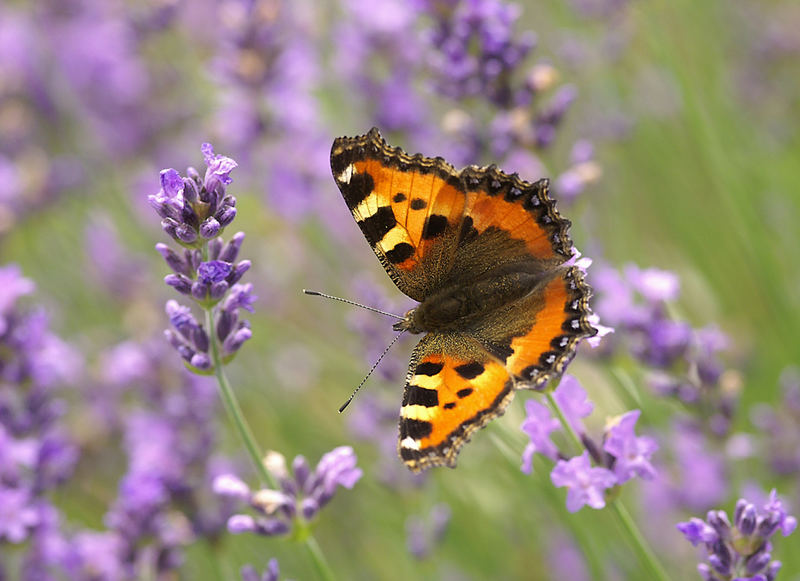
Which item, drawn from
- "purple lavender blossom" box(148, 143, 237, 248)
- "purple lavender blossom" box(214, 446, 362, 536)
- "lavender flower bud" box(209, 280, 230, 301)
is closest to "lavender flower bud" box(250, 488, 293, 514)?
"purple lavender blossom" box(214, 446, 362, 536)

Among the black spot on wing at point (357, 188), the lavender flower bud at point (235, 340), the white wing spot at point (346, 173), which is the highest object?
the white wing spot at point (346, 173)

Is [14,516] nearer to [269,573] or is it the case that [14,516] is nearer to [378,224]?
[269,573]

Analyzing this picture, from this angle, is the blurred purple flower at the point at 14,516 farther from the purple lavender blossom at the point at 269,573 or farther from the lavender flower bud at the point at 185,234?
the lavender flower bud at the point at 185,234

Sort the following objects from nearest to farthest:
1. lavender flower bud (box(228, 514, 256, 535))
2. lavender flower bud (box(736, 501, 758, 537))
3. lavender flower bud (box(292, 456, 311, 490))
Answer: lavender flower bud (box(736, 501, 758, 537)), lavender flower bud (box(228, 514, 256, 535)), lavender flower bud (box(292, 456, 311, 490))

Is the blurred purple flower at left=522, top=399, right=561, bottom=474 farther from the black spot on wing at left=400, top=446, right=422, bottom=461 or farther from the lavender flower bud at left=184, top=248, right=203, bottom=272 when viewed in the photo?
the lavender flower bud at left=184, top=248, right=203, bottom=272

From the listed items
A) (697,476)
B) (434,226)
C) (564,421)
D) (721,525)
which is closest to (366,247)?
(697,476)

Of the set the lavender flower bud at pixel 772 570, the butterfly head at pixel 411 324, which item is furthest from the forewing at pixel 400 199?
the lavender flower bud at pixel 772 570
